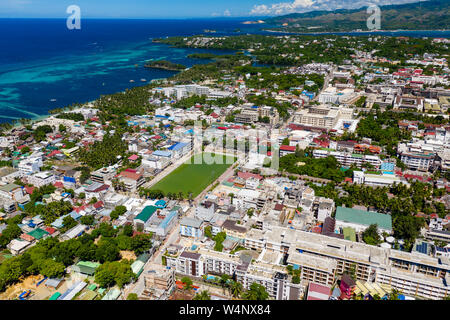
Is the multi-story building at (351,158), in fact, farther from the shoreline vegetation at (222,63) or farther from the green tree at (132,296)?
the shoreline vegetation at (222,63)

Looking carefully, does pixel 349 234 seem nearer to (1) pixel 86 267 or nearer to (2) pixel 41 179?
(1) pixel 86 267

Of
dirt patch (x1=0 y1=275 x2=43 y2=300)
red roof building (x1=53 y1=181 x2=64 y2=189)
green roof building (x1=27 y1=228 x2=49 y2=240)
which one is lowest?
dirt patch (x1=0 y1=275 x2=43 y2=300)

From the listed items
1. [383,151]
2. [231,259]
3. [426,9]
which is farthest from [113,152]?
[426,9]

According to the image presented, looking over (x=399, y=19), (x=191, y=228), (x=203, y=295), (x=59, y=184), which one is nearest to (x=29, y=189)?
(x=59, y=184)

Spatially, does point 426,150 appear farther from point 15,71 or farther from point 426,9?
point 426,9

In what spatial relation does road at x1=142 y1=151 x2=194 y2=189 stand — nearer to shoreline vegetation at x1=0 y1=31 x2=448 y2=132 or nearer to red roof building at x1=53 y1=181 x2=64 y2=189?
red roof building at x1=53 y1=181 x2=64 y2=189

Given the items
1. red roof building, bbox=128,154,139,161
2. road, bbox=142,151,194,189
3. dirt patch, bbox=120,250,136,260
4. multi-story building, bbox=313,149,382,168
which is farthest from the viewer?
red roof building, bbox=128,154,139,161

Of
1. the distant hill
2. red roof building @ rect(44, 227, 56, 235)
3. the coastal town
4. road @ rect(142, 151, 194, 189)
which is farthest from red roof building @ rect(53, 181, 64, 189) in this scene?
the distant hill
